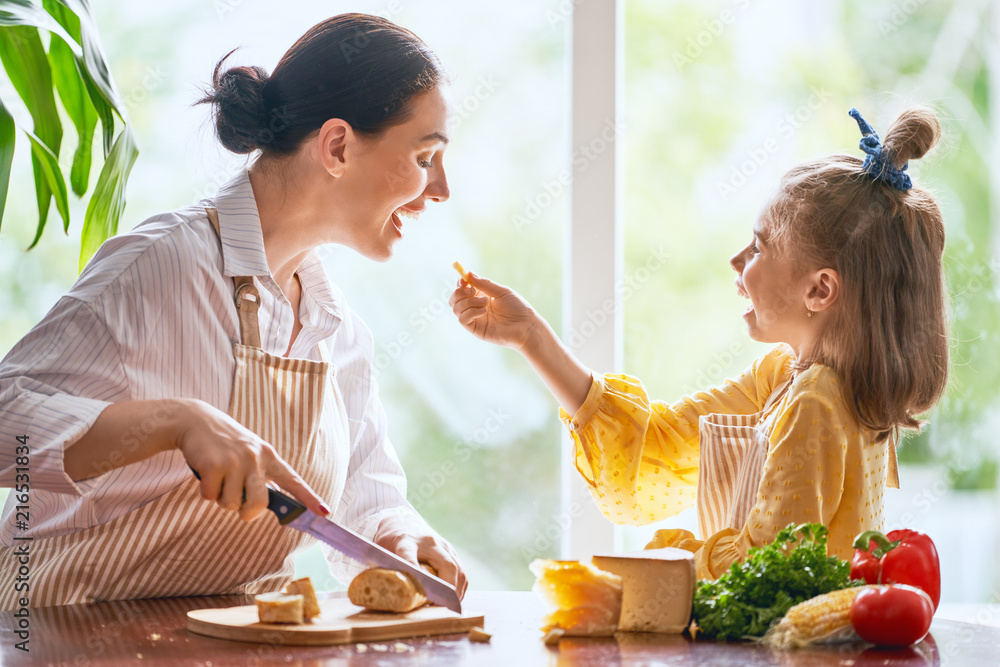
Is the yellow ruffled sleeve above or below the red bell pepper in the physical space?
above

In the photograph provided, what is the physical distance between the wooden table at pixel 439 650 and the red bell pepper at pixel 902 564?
0.06 metres

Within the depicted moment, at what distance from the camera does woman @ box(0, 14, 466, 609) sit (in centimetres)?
104

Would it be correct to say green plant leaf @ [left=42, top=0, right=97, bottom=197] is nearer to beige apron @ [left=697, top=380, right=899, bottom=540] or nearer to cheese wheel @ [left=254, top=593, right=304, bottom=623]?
cheese wheel @ [left=254, top=593, right=304, bottom=623]

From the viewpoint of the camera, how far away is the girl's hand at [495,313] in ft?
5.32

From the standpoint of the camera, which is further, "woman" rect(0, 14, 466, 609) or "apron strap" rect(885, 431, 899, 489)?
"apron strap" rect(885, 431, 899, 489)

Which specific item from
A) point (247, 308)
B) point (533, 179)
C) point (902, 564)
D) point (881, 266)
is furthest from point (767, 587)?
point (533, 179)

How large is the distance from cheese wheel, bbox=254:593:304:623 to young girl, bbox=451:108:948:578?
1.73 ft

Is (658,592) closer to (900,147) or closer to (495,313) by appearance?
(495,313)

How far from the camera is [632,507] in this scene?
1622 mm

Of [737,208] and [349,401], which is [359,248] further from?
[737,208]
